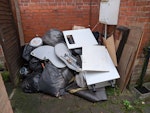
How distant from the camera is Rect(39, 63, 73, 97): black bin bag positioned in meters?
2.37

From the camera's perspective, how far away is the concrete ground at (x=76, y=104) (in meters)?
2.09

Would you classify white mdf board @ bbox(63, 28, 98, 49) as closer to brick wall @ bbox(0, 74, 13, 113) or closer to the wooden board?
the wooden board

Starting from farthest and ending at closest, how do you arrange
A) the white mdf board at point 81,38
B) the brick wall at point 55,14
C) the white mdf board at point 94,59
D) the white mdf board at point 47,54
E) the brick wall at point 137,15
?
1. the brick wall at point 55,14
2. the white mdf board at point 81,38
3. the white mdf board at point 47,54
4. the white mdf board at point 94,59
5. the brick wall at point 137,15

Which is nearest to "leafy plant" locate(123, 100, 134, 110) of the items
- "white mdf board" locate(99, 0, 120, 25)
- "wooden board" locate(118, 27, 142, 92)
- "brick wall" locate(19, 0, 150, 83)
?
"wooden board" locate(118, 27, 142, 92)

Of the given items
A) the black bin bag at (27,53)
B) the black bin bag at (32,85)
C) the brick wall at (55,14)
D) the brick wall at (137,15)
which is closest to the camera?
the brick wall at (137,15)

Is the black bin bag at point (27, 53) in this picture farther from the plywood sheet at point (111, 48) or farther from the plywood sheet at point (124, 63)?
the plywood sheet at point (124, 63)

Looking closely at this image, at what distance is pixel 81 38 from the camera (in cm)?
287

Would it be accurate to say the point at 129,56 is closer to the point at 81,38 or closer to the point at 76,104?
the point at 81,38

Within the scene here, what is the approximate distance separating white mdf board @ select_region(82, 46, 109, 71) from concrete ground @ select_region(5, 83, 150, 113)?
0.55 m

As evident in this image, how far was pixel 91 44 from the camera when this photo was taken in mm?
2785

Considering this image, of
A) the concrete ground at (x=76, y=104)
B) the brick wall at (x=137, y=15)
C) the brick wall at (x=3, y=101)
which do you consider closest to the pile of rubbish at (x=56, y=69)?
the concrete ground at (x=76, y=104)

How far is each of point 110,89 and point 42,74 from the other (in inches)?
53.2

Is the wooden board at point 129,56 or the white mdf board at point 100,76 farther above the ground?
the wooden board at point 129,56

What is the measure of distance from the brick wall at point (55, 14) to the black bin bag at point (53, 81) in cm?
117
